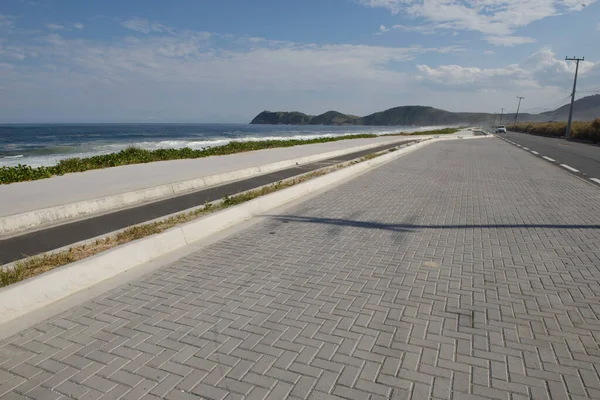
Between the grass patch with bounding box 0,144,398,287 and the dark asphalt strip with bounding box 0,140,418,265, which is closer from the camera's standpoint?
the grass patch with bounding box 0,144,398,287

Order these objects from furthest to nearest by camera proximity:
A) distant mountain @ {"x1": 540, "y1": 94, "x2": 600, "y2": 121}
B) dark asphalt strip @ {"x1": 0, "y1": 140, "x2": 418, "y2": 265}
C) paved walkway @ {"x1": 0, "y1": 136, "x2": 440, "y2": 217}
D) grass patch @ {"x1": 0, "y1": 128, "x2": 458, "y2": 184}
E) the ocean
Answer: distant mountain @ {"x1": 540, "y1": 94, "x2": 600, "y2": 121}
the ocean
grass patch @ {"x1": 0, "y1": 128, "x2": 458, "y2": 184}
paved walkway @ {"x1": 0, "y1": 136, "x2": 440, "y2": 217}
dark asphalt strip @ {"x1": 0, "y1": 140, "x2": 418, "y2": 265}

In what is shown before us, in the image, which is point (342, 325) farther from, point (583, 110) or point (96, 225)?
point (583, 110)

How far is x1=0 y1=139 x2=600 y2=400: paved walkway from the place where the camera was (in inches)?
111

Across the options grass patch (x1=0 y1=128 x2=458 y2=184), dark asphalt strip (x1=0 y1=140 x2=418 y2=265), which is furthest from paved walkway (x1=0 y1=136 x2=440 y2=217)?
dark asphalt strip (x1=0 y1=140 x2=418 y2=265)

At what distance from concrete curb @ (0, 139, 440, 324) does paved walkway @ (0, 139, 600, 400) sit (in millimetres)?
392

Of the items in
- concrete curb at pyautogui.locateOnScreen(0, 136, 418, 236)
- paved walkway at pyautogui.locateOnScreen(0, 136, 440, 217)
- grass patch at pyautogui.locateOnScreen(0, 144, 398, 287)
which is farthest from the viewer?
paved walkway at pyautogui.locateOnScreen(0, 136, 440, 217)

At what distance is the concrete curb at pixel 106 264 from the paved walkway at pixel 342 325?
1.29ft

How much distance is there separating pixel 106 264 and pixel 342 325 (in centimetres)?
295

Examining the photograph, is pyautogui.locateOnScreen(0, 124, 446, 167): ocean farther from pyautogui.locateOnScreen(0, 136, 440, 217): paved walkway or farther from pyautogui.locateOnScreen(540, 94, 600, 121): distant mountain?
pyautogui.locateOnScreen(540, 94, 600, 121): distant mountain

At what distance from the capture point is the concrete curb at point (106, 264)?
381 centimetres

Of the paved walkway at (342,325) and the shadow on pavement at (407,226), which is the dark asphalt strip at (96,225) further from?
the shadow on pavement at (407,226)

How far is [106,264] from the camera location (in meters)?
4.75

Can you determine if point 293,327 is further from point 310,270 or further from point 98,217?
point 98,217

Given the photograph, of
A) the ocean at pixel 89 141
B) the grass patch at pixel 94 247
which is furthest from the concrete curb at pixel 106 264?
the ocean at pixel 89 141
